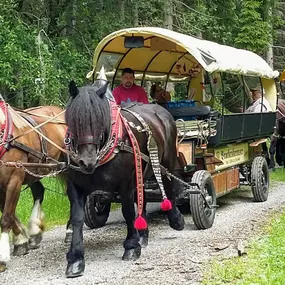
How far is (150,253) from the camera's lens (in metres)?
7.29

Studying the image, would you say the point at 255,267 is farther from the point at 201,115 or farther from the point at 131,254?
the point at 201,115

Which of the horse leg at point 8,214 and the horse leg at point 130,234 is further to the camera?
the horse leg at point 130,234

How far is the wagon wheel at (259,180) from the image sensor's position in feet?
35.5

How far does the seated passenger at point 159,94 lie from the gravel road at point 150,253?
1.84 m

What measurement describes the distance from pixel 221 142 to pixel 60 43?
19.5ft

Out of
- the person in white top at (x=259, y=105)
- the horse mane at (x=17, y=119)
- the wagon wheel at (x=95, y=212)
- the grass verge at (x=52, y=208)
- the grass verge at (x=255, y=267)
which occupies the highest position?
the horse mane at (x=17, y=119)

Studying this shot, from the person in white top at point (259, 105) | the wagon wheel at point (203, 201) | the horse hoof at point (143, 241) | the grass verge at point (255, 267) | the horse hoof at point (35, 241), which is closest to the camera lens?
the grass verge at point (255, 267)

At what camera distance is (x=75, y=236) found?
21.5ft

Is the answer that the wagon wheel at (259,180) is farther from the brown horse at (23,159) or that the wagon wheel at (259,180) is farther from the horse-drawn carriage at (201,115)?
the brown horse at (23,159)

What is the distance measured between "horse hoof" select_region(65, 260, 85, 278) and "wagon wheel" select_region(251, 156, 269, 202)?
198 inches

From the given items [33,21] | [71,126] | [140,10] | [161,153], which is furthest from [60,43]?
[71,126]

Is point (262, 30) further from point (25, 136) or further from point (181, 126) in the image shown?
point (25, 136)

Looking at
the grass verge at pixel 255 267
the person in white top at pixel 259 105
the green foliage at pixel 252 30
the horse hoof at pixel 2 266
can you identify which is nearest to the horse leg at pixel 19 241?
the horse hoof at pixel 2 266

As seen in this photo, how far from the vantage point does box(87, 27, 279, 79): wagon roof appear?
874 cm
